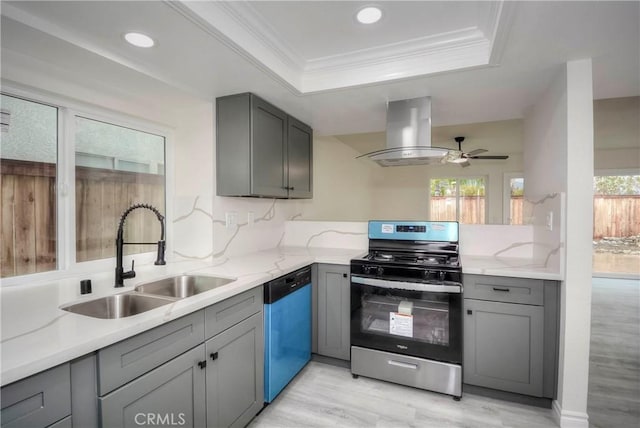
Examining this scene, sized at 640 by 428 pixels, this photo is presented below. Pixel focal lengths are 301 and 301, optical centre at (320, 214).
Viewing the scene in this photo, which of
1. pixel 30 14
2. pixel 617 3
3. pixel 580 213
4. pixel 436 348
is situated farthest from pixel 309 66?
pixel 436 348

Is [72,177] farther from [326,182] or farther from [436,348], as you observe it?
[326,182]

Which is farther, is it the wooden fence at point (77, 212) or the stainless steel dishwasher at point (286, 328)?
the stainless steel dishwasher at point (286, 328)

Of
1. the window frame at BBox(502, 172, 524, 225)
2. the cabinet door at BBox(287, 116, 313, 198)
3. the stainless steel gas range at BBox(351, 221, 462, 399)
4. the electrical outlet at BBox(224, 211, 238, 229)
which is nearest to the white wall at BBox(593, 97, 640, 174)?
the window frame at BBox(502, 172, 524, 225)

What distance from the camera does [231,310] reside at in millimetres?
1526

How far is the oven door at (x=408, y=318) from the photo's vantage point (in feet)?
6.43

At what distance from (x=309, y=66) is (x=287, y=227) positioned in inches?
64.4

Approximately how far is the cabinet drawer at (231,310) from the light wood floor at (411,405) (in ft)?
2.27

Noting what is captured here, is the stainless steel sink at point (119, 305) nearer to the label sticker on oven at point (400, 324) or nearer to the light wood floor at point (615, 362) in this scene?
the label sticker on oven at point (400, 324)

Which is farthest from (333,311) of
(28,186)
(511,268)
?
(28,186)

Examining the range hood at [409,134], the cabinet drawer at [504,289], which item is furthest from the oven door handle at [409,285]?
the range hood at [409,134]

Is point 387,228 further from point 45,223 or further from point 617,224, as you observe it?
point 617,224

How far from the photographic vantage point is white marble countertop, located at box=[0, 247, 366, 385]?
83 cm

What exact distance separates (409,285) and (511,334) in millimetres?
690

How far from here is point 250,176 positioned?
218cm
